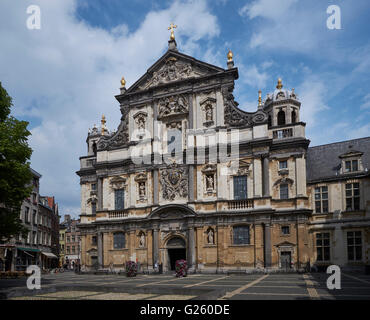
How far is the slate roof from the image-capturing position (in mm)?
37062

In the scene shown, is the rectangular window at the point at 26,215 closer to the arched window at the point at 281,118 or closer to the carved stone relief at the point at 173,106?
the carved stone relief at the point at 173,106

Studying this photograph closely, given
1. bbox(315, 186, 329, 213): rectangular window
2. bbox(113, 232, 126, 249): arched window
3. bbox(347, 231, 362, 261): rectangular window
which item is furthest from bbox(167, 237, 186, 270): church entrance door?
bbox(347, 231, 362, 261): rectangular window

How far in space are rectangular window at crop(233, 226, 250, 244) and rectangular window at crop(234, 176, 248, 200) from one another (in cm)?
270

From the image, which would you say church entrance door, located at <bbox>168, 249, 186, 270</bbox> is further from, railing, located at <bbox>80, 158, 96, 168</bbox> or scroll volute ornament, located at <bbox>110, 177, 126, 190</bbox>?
railing, located at <bbox>80, 158, 96, 168</bbox>

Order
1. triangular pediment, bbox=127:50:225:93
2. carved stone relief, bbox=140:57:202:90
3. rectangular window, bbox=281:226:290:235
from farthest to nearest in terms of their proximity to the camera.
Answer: carved stone relief, bbox=140:57:202:90, triangular pediment, bbox=127:50:225:93, rectangular window, bbox=281:226:290:235

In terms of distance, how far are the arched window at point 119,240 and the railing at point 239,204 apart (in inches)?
474

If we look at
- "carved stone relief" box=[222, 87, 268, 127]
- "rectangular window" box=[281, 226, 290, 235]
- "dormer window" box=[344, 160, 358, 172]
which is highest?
"carved stone relief" box=[222, 87, 268, 127]

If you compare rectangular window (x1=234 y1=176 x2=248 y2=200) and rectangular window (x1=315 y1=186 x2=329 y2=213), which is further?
rectangular window (x1=315 y1=186 x2=329 y2=213)

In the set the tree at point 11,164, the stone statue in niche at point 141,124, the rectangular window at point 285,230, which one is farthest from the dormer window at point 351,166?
the tree at point 11,164

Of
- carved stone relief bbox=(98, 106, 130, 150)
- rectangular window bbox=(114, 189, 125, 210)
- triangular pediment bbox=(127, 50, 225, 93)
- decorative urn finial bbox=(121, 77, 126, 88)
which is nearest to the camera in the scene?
triangular pediment bbox=(127, 50, 225, 93)

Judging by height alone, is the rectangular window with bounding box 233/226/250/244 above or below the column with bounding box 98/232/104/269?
above

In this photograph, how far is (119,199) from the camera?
4184 cm

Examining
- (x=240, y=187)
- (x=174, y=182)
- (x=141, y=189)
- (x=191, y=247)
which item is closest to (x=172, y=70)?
(x=174, y=182)
